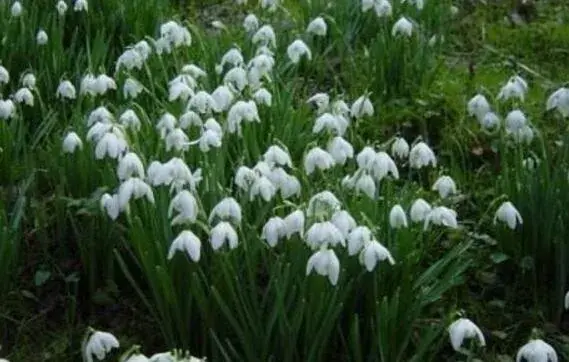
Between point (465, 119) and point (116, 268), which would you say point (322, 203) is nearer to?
point (116, 268)

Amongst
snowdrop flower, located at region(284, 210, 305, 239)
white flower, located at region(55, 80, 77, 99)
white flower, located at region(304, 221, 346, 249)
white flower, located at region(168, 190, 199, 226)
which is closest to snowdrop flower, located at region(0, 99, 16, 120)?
white flower, located at region(55, 80, 77, 99)

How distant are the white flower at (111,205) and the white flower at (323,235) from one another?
0.59 metres

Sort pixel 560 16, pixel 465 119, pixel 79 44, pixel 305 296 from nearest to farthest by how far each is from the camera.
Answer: pixel 305 296, pixel 465 119, pixel 79 44, pixel 560 16

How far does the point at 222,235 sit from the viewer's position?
2.95 m

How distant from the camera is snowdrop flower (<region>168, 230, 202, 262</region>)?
2.93 meters

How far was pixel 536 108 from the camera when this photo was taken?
4.72 meters

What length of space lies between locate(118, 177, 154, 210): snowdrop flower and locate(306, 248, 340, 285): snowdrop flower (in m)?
0.55

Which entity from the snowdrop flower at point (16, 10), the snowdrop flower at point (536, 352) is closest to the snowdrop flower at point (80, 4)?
the snowdrop flower at point (16, 10)

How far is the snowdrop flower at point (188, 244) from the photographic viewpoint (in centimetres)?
293

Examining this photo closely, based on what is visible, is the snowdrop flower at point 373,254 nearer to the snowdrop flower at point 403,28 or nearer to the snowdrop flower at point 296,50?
the snowdrop flower at point 296,50

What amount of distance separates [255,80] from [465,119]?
99 cm

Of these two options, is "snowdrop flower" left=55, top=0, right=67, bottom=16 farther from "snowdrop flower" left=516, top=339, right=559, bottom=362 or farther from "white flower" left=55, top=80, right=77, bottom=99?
"snowdrop flower" left=516, top=339, right=559, bottom=362

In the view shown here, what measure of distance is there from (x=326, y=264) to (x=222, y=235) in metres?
0.29

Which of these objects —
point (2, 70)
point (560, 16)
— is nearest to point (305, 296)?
point (2, 70)
